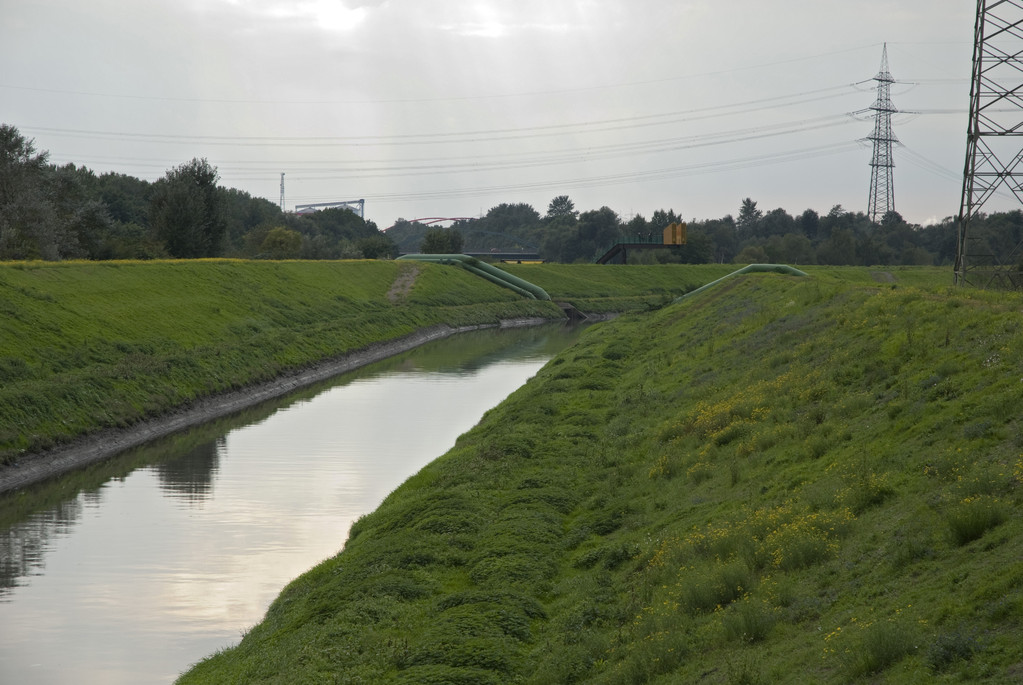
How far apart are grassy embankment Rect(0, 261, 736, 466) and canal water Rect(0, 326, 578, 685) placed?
2.35m

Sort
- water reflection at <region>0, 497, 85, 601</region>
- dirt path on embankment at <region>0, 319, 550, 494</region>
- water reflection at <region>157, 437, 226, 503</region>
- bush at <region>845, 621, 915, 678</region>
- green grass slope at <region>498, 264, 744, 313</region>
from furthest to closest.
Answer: green grass slope at <region>498, 264, 744, 313</region> → dirt path on embankment at <region>0, 319, 550, 494</region> → water reflection at <region>157, 437, 226, 503</region> → water reflection at <region>0, 497, 85, 601</region> → bush at <region>845, 621, 915, 678</region>

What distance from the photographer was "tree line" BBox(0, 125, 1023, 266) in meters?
74.6

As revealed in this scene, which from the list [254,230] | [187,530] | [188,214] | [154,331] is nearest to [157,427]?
[154,331]

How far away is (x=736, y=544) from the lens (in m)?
14.4

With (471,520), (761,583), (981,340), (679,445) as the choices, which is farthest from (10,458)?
(981,340)

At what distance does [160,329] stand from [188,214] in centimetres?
4496

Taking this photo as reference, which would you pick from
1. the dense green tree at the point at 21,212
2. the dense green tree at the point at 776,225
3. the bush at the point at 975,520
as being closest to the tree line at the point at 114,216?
the dense green tree at the point at 21,212

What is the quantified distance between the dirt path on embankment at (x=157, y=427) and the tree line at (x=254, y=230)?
25.2 meters

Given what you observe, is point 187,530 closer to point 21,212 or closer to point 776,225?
point 21,212

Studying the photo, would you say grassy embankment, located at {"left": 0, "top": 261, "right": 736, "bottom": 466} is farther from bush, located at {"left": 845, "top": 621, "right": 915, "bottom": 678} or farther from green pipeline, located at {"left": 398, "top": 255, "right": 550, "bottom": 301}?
bush, located at {"left": 845, "top": 621, "right": 915, "bottom": 678}

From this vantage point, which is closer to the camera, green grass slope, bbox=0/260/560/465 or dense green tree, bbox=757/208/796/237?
green grass slope, bbox=0/260/560/465

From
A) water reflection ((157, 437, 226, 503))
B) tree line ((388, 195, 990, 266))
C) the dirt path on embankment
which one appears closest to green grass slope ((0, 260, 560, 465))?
the dirt path on embankment

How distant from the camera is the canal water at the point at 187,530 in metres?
16.9

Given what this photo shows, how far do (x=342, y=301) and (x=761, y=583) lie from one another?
65.5m
